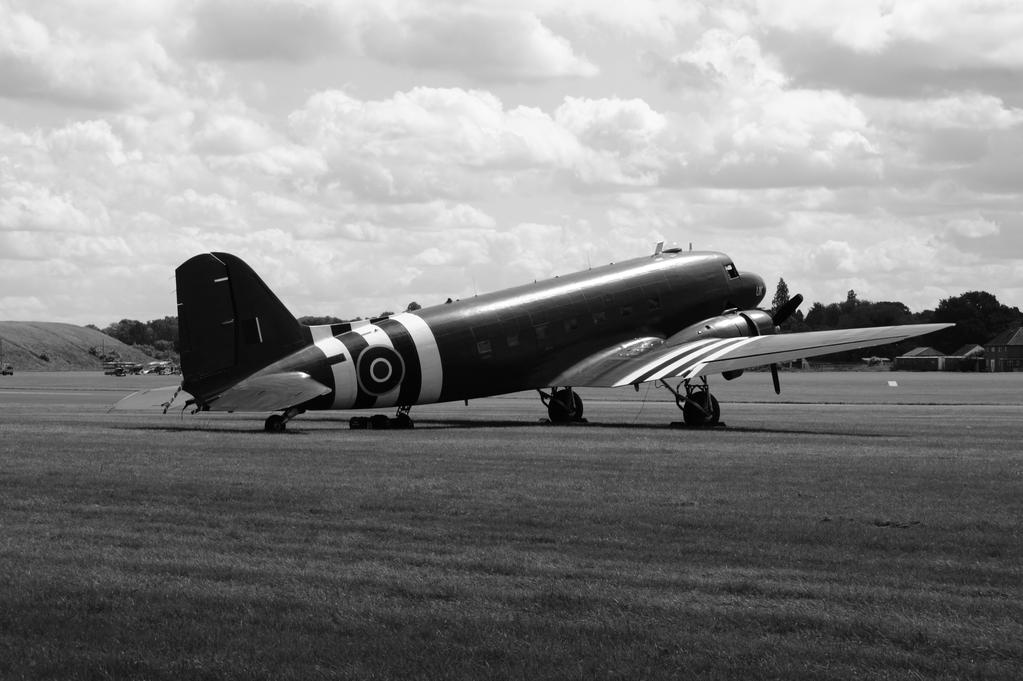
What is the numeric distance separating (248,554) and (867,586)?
6.69 meters

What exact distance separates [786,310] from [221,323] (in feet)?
67.3

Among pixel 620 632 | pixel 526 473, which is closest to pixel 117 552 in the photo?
pixel 620 632

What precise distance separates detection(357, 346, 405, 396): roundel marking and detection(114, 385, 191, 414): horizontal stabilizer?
535 centimetres


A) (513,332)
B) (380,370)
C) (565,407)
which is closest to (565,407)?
(565,407)

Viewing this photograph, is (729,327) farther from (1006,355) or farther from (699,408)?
(1006,355)

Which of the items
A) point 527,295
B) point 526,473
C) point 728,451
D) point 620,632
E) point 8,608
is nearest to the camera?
point 620,632

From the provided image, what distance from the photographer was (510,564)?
13742 mm

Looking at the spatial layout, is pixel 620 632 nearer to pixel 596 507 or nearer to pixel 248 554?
pixel 248 554

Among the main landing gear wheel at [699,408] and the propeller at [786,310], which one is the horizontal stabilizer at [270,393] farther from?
the propeller at [786,310]

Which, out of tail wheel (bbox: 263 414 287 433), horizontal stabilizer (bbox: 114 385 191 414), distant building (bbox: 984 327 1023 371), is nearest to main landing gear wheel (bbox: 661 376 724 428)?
tail wheel (bbox: 263 414 287 433)

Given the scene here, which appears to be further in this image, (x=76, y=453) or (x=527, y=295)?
(x=527, y=295)

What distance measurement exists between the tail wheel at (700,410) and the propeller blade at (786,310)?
6.16m

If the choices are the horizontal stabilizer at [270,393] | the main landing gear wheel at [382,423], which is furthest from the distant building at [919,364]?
the horizontal stabilizer at [270,393]

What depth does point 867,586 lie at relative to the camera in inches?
493
